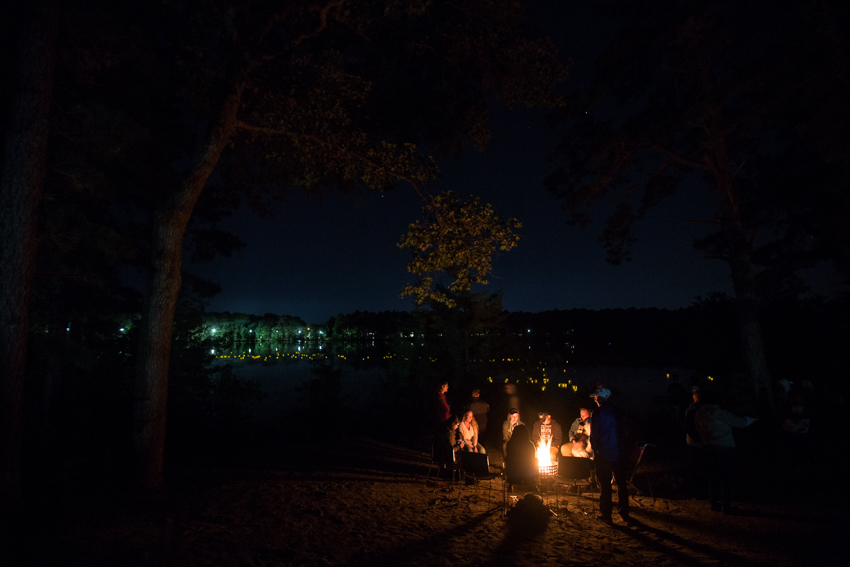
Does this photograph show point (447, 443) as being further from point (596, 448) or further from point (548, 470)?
point (596, 448)

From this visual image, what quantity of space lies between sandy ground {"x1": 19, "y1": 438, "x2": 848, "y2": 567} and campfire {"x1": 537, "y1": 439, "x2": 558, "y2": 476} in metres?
0.51

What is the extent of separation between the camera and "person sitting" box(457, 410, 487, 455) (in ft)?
24.8

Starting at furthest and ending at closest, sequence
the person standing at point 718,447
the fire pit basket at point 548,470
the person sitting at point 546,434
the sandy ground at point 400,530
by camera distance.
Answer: the person sitting at point 546,434 → the fire pit basket at point 548,470 → the person standing at point 718,447 → the sandy ground at point 400,530

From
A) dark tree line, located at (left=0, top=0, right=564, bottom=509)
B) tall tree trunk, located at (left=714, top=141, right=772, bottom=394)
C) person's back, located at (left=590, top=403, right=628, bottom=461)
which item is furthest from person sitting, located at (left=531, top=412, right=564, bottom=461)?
tall tree trunk, located at (left=714, top=141, right=772, bottom=394)

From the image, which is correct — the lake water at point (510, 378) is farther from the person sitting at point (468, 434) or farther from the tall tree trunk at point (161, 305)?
the person sitting at point (468, 434)

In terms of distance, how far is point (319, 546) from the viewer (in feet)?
15.7

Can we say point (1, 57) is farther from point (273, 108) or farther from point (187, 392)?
point (187, 392)

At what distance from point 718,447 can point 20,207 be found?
8.98m

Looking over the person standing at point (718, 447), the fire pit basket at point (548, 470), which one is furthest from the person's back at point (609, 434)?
the person standing at point (718, 447)

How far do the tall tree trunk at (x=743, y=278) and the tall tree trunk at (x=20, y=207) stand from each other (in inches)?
535

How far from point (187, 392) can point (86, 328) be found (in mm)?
2627

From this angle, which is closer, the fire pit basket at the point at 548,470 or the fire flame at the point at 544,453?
the fire pit basket at the point at 548,470

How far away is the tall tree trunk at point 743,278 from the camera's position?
11.7 metres

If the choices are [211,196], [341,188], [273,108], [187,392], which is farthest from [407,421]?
[273,108]
